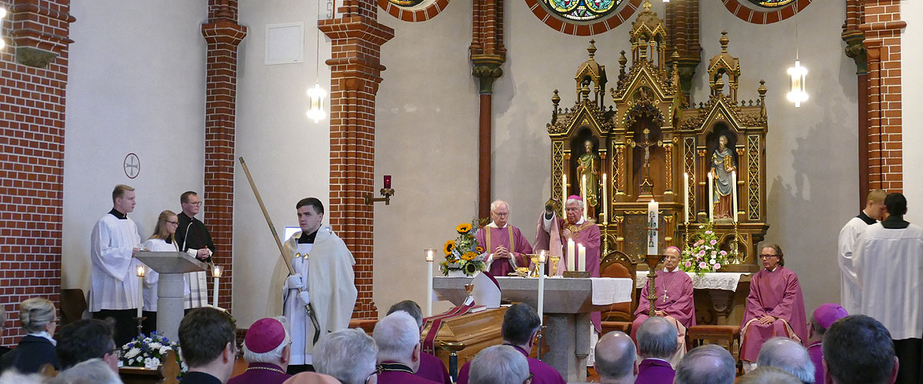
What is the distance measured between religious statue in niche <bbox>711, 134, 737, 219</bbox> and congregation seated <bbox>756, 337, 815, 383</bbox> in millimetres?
9253

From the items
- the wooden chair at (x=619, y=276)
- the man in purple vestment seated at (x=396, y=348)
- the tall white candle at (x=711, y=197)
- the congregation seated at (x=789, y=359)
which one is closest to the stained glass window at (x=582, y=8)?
the tall white candle at (x=711, y=197)

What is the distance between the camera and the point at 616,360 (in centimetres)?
422

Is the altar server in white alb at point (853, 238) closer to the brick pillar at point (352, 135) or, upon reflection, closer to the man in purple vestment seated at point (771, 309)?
the man in purple vestment seated at point (771, 309)

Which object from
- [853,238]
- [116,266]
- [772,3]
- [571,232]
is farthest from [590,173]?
[116,266]

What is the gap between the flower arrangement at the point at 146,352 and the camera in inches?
283

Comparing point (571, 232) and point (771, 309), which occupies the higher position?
Result: point (571, 232)

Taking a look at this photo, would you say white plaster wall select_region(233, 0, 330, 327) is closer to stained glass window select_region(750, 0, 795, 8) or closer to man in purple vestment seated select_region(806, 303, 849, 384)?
stained glass window select_region(750, 0, 795, 8)

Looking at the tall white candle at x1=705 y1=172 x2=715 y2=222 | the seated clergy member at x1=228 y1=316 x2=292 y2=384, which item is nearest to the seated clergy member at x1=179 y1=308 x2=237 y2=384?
the seated clergy member at x1=228 y1=316 x2=292 y2=384

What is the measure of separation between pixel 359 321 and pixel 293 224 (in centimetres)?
137

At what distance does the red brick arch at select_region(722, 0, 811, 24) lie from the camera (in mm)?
14305

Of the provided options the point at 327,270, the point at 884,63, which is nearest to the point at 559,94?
the point at 884,63

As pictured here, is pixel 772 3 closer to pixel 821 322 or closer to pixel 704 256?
pixel 704 256

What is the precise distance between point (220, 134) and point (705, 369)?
9291mm

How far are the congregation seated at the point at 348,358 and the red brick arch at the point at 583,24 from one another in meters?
11.7
